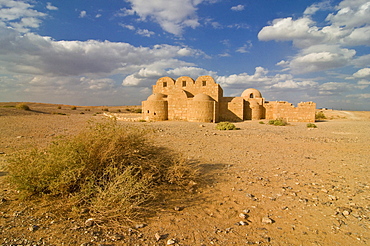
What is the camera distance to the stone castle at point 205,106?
1781 cm

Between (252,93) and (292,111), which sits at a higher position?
(252,93)

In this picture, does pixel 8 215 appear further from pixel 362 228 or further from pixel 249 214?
pixel 362 228

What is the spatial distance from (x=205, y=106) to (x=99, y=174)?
1469 cm

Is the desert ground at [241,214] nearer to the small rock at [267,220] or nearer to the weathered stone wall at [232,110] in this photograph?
the small rock at [267,220]

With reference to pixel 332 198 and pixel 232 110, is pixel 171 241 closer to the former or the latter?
pixel 332 198

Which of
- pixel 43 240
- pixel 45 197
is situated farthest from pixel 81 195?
pixel 43 240

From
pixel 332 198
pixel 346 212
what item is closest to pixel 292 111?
pixel 332 198

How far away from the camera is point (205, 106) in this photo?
57.2 feet

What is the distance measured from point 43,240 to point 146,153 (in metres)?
1.99

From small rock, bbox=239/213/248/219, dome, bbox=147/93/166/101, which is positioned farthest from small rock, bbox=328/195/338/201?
dome, bbox=147/93/166/101

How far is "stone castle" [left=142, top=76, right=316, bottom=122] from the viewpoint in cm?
1781

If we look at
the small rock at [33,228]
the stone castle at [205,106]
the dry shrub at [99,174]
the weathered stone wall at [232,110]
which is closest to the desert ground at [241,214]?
the small rock at [33,228]

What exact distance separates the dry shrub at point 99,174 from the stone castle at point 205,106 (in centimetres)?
1398

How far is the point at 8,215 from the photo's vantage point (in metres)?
2.62
